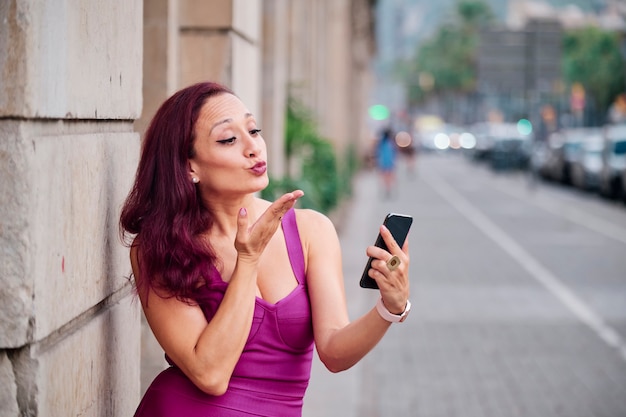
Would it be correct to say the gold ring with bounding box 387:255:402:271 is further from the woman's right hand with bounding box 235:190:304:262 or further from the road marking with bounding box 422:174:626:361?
the road marking with bounding box 422:174:626:361

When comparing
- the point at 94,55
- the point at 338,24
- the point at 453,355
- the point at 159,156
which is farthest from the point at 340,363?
the point at 338,24

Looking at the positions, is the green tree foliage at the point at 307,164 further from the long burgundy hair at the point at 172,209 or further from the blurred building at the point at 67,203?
the long burgundy hair at the point at 172,209

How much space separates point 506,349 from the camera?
404 inches

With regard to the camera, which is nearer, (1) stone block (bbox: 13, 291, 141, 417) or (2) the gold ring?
(1) stone block (bbox: 13, 291, 141, 417)

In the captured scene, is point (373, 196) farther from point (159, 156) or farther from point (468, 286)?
point (159, 156)

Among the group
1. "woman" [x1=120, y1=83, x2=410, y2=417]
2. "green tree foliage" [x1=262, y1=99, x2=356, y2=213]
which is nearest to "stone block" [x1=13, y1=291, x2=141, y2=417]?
"woman" [x1=120, y1=83, x2=410, y2=417]

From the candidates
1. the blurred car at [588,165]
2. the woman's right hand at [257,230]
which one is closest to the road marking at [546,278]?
the woman's right hand at [257,230]

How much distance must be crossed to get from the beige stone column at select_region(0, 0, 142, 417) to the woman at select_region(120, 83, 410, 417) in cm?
18

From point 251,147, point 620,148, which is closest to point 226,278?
point 251,147

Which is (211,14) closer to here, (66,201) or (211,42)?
(211,42)

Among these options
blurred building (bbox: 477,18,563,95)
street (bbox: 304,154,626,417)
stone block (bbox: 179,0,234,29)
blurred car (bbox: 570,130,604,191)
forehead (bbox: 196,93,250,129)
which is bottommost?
street (bbox: 304,154,626,417)

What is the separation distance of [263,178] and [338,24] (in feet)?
91.0

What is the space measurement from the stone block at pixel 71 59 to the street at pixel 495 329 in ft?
14.2

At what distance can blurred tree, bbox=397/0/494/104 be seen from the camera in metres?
146
